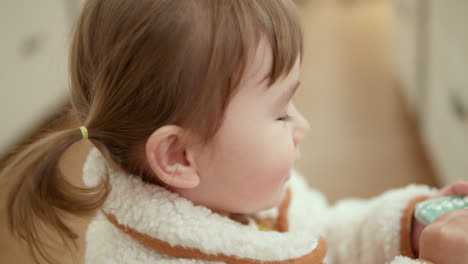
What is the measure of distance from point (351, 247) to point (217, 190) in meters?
0.24

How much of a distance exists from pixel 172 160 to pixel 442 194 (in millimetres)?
361

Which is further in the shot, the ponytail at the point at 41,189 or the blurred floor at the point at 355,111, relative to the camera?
the blurred floor at the point at 355,111

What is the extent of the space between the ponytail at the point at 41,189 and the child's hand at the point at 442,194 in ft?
1.40

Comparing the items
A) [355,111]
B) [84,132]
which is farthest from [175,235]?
[355,111]

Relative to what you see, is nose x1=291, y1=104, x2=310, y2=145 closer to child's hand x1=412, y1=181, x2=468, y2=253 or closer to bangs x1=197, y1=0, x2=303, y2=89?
bangs x1=197, y1=0, x2=303, y2=89

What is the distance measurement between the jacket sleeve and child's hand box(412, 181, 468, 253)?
0.04 ft

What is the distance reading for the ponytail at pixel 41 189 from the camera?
1.85ft

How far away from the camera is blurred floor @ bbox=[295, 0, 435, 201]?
151 cm

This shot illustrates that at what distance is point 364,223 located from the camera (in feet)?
2.50

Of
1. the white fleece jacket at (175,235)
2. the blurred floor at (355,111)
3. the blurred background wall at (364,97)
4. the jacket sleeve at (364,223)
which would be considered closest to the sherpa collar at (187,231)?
the white fleece jacket at (175,235)

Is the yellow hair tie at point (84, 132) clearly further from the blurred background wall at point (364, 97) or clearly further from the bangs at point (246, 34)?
the blurred background wall at point (364, 97)

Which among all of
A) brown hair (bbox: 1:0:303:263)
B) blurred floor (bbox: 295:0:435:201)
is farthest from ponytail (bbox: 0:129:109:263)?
blurred floor (bbox: 295:0:435:201)

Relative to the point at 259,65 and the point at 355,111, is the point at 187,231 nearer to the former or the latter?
the point at 259,65

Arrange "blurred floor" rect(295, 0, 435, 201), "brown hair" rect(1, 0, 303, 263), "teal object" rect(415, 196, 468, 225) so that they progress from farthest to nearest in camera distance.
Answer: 1. "blurred floor" rect(295, 0, 435, 201)
2. "teal object" rect(415, 196, 468, 225)
3. "brown hair" rect(1, 0, 303, 263)
